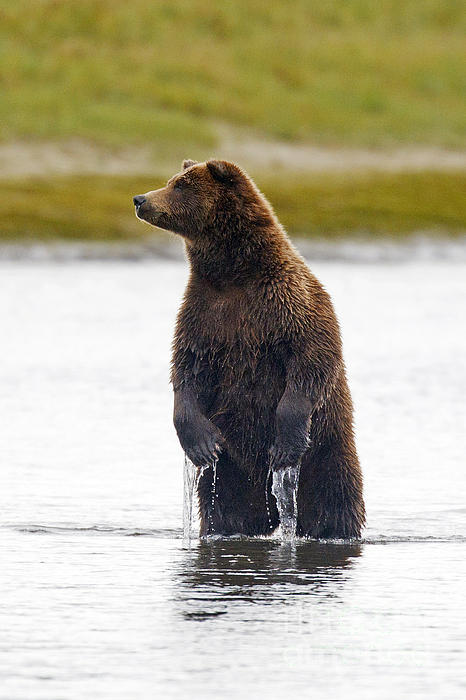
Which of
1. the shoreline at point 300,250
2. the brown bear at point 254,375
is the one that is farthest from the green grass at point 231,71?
the brown bear at point 254,375

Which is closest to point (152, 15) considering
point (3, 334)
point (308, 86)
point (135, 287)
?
point (308, 86)

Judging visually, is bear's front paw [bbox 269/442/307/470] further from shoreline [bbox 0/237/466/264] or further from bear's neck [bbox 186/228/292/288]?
shoreline [bbox 0/237/466/264]

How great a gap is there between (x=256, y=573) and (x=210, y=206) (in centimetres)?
188

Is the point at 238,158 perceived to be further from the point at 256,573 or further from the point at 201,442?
the point at 256,573

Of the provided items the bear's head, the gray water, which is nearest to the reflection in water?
the gray water

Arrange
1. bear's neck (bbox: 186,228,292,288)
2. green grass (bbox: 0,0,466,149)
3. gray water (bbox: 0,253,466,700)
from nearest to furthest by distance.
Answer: gray water (bbox: 0,253,466,700) < bear's neck (bbox: 186,228,292,288) < green grass (bbox: 0,0,466,149)

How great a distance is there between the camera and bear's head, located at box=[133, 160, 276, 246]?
776cm

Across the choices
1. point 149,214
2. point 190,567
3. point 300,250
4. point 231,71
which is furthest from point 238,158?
point 190,567

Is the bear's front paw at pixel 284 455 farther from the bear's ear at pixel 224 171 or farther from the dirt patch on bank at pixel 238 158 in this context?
the dirt patch on bank at pixel 238 158

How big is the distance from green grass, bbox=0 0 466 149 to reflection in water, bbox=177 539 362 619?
53058 millimetres

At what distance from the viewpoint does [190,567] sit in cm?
692

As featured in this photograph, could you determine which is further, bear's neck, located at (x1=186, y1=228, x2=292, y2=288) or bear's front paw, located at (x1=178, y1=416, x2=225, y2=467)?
bear's neck, located at (x1=186, y1=228, x2=292, y2=288)

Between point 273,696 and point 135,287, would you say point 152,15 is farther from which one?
point 273,696

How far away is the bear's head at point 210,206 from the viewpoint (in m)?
7.76
